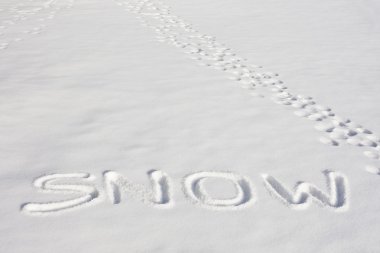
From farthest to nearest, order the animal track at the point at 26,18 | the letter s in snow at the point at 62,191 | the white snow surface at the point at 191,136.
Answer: the animal track at the point at 26,18, the letter s in snow at the point at 62,191, the white snow surface at the point at 191,136

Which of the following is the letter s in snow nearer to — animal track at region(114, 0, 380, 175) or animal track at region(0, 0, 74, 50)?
animal track at region(114, 0, 380, 175)

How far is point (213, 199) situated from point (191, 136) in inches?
34.5

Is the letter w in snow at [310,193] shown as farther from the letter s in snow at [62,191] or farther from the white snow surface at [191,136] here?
the letter s in snow at [62,191]

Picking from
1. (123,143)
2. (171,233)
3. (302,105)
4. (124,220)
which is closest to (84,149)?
(123,143)

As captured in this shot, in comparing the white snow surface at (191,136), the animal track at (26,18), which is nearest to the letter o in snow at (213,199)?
the white snow surface at (191,136)

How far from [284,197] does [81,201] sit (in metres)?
1.17

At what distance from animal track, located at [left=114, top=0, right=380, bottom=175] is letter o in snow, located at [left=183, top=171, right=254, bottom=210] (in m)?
0.90

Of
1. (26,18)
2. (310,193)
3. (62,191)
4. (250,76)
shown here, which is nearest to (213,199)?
(310,193)

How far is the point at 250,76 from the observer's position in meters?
4.72

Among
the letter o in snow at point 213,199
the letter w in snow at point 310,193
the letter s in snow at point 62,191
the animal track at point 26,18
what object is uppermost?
→ the animal track at point 26,18

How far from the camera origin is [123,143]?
3.21m

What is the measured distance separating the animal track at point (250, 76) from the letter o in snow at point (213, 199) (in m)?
0.90

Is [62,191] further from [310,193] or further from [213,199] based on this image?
[310,193]

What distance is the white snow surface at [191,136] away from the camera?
233 centimetres
